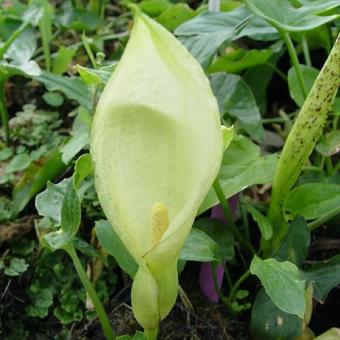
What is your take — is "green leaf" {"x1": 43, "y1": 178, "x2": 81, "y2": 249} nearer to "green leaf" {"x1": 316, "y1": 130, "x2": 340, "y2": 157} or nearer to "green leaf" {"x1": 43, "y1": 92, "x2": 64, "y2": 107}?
"green leaf" {"x1": 316, "y1": 130, "x2": 340, "y2": 157}

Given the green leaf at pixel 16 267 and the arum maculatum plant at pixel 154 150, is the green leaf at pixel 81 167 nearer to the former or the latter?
the arum maculatum plant at pixel 154 150

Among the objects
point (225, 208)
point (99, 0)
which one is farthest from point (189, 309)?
point (99, 0)

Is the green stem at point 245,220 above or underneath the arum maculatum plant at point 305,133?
underneath

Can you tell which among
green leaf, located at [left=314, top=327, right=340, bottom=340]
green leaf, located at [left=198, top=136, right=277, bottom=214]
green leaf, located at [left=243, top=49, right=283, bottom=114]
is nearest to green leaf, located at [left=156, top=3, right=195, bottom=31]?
green leaf, located at [left=243, top=49, right=283, bottom=114]

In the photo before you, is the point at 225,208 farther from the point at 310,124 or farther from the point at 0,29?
the point at 0,29

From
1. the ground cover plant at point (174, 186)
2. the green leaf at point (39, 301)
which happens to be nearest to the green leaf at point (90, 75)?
the ground cover plant at point (174, 186)

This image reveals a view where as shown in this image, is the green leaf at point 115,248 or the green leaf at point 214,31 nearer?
the green leaf at point 115,248

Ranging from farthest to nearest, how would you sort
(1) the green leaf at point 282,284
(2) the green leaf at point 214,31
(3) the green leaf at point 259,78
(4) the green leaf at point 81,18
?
(4) the green leaf at point 81,18
(3) the green leaf at point 259,78
(2) the green leaf at point 214,31
(1) the green leaf at point 282,284

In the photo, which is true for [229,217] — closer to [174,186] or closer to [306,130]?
[306,130]
